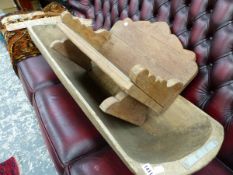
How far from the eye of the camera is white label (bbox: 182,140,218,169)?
636 mm

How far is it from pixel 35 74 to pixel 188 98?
978mm

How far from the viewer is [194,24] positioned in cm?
98

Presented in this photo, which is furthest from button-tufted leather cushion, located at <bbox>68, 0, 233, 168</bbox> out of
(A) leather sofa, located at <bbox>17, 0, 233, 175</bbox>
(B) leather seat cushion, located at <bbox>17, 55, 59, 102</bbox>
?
(B) leather seat cushion, located at <bbox>17, 55, 59, 102</bbox>

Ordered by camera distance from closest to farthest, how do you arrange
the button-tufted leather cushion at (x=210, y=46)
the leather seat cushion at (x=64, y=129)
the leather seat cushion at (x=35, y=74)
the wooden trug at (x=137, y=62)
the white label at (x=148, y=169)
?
the white label at (x=148, y=169) → the wooden trug at (x=137, y=62) → the button-tufted leather cushion at (x=210, y=46) → the leather seat cushion at (x=64, y=129) → the leather seat cushion at (x=35, y=74)

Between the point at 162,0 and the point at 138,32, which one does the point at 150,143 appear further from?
the point at 162,0

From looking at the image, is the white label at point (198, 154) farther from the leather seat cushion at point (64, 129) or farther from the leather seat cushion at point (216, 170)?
the leather seat cushion at point (64, 129)

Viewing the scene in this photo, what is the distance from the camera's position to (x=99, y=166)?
0.91 metres

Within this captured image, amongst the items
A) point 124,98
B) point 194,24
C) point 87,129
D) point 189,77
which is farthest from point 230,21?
point 87,129

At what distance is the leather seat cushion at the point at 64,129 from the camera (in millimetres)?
977

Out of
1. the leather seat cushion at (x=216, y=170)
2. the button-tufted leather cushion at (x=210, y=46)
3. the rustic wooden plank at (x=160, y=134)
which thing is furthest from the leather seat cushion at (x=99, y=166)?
the button-tufted leather cushion at (x=210, y=46)

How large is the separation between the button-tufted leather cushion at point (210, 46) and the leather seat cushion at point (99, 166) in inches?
16.5

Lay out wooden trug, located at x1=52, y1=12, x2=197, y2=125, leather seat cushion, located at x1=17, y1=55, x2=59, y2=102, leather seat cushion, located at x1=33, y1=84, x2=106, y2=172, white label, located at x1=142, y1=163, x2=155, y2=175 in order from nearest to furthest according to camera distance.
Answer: white label, located at x1=142, y1=163, x2=155, y2=175, wooden trug, located at x1=52, y1=12, x2=197, y2=125, leather seat cushion, located at x1=33, y1=84, x2=106, y2=172, leather seat cushion, located at x1=17, y1=55, x2=59, y2=102

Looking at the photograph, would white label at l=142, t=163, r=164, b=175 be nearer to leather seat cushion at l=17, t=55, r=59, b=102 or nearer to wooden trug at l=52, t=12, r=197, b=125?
wooden trug at l=52, t=12, r=197, b=125

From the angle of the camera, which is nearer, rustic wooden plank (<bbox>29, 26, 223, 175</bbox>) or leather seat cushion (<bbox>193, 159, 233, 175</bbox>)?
rustic wooden plank (<bbox>29, 26, 223, 175</bbox>)
